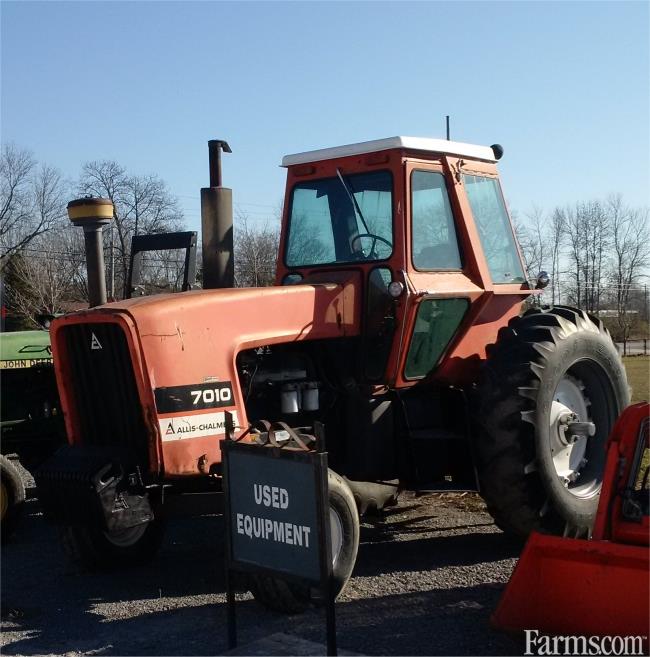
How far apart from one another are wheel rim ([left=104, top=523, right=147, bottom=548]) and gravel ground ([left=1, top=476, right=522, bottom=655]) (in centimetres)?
18

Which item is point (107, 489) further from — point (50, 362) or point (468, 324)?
point (50, 362)

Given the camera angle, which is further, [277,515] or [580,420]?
[580,420]

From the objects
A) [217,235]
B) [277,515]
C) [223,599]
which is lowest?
[223,599]

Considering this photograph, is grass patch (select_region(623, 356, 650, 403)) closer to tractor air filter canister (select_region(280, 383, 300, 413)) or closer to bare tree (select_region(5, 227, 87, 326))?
tractor air filter canister (select_region(280, 383, 300, 413))

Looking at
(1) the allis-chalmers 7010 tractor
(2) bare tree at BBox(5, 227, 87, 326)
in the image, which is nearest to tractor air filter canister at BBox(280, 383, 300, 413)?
(1) the allis-chalmers 7010 tractor

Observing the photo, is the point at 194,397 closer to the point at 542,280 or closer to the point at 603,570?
the point at 603,570

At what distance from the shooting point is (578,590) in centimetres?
420

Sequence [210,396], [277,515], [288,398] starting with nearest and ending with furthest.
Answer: [277,515] < [210,396] < [288,398]

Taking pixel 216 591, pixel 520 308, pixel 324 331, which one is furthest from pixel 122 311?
pixel 520 308

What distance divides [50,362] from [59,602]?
10.2 ft

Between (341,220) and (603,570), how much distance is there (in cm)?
302

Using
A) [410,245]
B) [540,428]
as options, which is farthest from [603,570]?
[410,245]

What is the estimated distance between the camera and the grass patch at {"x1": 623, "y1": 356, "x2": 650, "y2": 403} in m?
16.7

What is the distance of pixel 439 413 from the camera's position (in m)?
6.25
